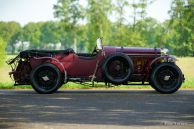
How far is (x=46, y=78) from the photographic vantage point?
11.0 m

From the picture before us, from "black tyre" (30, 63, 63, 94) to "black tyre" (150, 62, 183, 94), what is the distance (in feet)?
9.00

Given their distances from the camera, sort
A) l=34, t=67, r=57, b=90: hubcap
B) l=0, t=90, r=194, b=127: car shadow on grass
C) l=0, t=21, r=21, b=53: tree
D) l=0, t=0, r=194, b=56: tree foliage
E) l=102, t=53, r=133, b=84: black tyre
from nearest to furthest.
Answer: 1. l=0, t=90, r=194, b=127: car shadow on grass
2. l=102, t=53, r=133, b=84: black tyre
3. l=34, t=67, r=57, b=90: hubcap
4. l=0, t=0, r=194, b=56: tree foliage
5. l=0, t=21, r=21, b=53: tree

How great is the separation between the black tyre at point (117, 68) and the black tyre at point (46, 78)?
1.36 m

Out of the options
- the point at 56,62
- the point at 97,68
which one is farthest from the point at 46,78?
the point at 97,68

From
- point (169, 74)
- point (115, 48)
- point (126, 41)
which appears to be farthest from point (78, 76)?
point (126, 41)

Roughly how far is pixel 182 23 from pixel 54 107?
57.8 meters

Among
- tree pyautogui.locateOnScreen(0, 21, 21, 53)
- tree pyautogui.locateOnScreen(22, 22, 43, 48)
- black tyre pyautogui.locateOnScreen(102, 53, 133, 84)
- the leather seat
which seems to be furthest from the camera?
tree pyautogui.locateOnScreen(0, 21, 21, 53)

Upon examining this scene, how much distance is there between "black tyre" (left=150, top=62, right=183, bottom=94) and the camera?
36.3 feet

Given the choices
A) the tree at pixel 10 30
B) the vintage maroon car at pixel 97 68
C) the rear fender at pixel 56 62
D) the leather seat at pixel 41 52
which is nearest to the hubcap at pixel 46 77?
the vintage maroon car at pixel 97 68

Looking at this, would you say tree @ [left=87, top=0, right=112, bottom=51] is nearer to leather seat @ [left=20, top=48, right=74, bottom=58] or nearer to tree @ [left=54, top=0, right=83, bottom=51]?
tree @ [left=54, top=0, right=83, bottom=51]

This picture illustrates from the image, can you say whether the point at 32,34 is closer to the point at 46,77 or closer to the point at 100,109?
the point at 46,77

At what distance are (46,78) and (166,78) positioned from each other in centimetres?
349

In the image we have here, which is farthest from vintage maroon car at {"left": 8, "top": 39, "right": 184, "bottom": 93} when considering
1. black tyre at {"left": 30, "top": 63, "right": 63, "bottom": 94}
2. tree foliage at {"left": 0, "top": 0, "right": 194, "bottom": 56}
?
tree foliage at {"left": 0, "top": 0, "right": 194, "bottom": 56}

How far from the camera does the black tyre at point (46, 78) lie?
10.9 m
